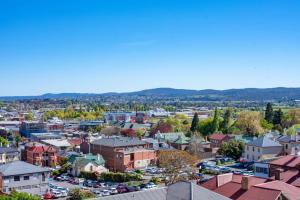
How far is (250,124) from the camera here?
3561 inches

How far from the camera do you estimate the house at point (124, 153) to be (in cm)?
6209

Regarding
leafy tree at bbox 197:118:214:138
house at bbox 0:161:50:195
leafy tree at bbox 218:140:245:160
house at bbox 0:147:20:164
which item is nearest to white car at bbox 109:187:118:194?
house at bbox 0:161:50:195

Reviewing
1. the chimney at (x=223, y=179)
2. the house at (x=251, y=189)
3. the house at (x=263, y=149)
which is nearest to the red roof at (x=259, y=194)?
the house at (x=251, y=189)

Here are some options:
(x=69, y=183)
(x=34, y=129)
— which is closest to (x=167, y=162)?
(x=69, y=183)

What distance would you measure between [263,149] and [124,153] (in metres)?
20.3

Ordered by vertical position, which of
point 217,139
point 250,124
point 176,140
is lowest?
point 217,139

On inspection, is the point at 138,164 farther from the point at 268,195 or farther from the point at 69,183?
the point at 268,195

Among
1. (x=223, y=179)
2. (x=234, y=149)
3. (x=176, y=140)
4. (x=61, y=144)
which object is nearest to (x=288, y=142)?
(x=234, y=149)

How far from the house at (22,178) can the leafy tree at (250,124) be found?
53.7 metres

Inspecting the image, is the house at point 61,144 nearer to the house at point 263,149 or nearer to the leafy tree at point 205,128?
the leafy tree at point 205,128

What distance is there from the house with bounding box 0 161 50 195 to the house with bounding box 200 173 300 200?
19555 mm

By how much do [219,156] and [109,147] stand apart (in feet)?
62.0

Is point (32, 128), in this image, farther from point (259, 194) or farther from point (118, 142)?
point (259, 194)

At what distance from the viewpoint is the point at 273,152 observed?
6188 cm
